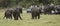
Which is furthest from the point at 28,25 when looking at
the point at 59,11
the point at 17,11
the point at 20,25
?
the point at 59,11

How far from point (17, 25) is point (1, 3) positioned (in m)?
33.7

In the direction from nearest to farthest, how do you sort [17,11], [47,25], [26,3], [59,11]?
[47,25], [17,11], [59,11], [26,3]

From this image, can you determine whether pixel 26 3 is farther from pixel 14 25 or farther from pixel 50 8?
pixel 14 25

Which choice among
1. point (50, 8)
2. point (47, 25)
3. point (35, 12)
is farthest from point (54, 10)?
point (47, 25)

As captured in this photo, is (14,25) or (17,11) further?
(17,11)

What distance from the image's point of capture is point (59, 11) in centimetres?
2873

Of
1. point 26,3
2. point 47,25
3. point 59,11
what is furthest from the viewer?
point 26,3

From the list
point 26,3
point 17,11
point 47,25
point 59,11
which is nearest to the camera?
point 47,25

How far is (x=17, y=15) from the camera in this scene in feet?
Result: 70.1

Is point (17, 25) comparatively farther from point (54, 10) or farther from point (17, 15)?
point (54, 10)

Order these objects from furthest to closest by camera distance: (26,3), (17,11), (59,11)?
(26,3) < (59,11) < (17,11)

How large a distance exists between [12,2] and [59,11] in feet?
75.7

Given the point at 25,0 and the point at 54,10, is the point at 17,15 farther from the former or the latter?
the point at 25,0

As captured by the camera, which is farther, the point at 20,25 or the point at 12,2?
the point at 12,2
